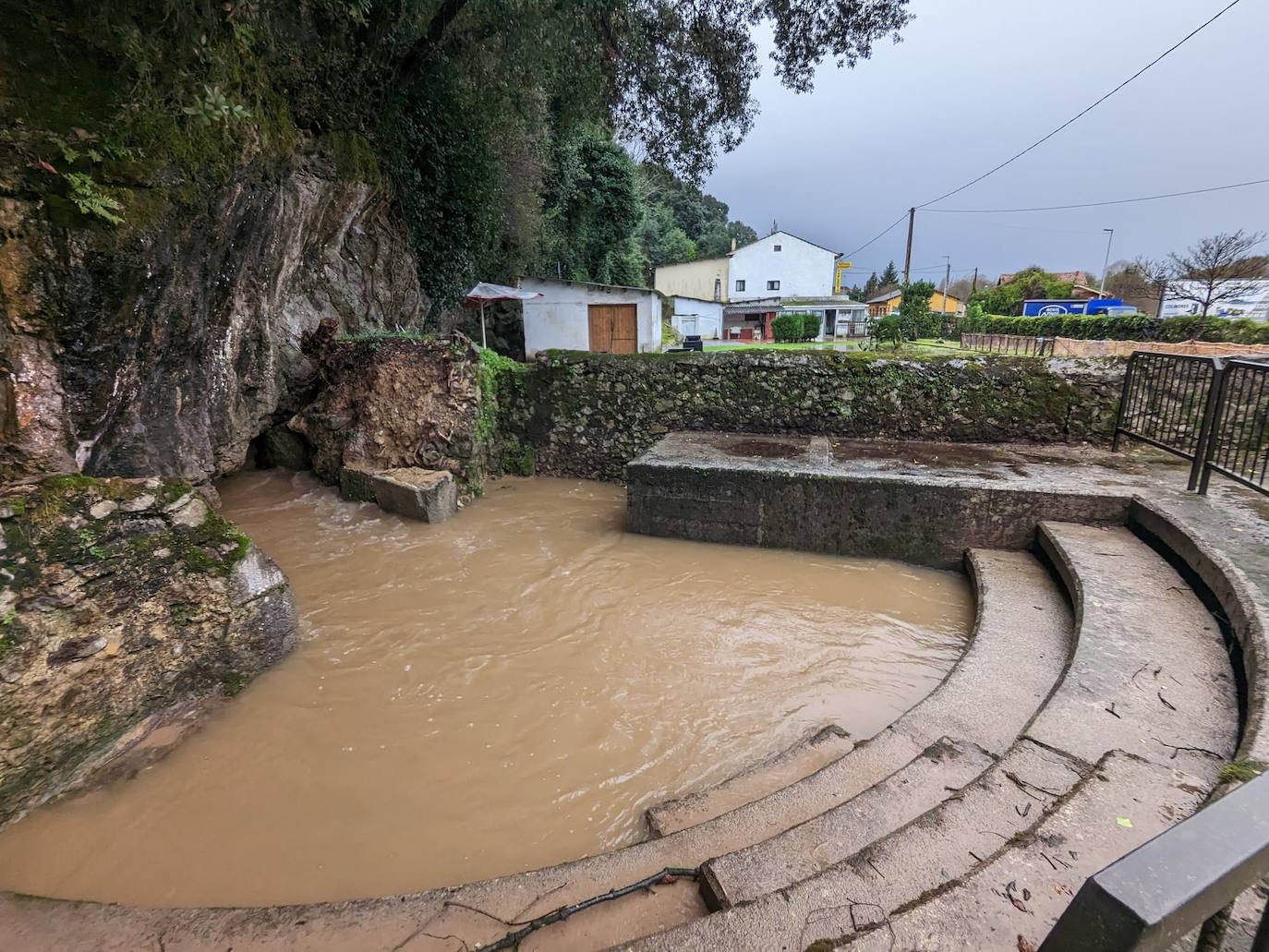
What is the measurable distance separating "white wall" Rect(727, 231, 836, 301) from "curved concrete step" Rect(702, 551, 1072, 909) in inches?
1501

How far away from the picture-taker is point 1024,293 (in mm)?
38062

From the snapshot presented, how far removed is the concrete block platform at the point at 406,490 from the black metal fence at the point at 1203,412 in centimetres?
629

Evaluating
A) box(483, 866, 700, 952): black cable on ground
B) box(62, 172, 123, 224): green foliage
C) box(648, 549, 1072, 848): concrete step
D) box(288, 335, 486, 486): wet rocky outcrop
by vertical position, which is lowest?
box(648, 549, 1072, 848): concrete step

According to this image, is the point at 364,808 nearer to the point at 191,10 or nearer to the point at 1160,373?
the point at 191,10

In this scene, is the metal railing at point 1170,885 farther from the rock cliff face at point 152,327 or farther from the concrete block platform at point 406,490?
the concrete block platform at point 406,490

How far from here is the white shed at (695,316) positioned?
28.4 metres

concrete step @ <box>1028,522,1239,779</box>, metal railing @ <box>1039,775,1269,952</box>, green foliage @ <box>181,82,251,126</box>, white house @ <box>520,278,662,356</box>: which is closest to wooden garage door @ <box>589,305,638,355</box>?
white house @ <box>520,278,662,356</box>

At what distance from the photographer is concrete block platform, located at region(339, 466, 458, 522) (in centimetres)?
589

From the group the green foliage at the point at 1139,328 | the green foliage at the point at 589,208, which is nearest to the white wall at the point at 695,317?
the green foliage at the point at 589,208

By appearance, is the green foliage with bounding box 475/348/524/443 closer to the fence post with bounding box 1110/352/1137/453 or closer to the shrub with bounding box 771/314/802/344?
the fence post with bounding box 1110/352/1137/453

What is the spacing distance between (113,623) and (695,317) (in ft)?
95.4

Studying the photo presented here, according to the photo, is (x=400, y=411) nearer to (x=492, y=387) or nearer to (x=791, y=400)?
(x=492, y=387)

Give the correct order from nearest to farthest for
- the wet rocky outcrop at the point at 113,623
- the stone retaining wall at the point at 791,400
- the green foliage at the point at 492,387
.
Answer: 1. the wet rocky outcrop at the point at 113,623
2. the stone retaining wall at the point at 791,400
3. the green foliage at the point at 492,387

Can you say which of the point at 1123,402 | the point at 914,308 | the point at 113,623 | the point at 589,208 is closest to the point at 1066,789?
the point at 113,623
